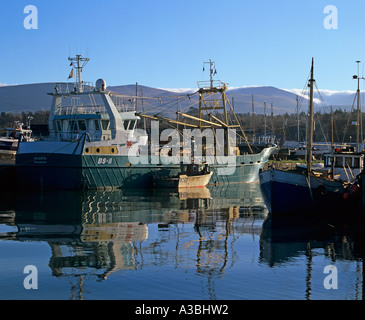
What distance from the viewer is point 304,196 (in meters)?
22.8

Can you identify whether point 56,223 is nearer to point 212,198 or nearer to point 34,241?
point 34,241

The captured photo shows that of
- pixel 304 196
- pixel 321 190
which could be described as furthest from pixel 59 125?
pixel 321 190

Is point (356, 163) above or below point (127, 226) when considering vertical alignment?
above

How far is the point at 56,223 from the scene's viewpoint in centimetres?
2069

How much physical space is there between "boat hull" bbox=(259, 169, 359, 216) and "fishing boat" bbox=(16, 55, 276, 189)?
51.0ft

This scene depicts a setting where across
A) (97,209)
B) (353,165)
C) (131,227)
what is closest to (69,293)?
(131,227)

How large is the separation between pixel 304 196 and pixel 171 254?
9.66 meters

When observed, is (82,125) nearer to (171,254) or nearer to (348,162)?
(348,162)

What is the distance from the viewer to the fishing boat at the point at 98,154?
114 ft

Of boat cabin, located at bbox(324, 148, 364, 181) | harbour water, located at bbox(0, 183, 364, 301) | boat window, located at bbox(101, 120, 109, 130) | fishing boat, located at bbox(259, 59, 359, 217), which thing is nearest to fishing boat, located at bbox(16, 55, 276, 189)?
boat window, located at bbox(101, 120, 109, 130)

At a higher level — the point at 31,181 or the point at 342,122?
the point at 342,122

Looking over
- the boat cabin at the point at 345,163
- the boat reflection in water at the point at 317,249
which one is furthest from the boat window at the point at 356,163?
the boat reflection in water at the point at 317,249
